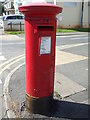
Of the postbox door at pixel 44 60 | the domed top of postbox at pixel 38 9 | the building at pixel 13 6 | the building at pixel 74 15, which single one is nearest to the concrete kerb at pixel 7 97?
the postbox door at pixel 44 60

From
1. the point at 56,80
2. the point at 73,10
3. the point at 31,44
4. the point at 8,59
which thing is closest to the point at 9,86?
the point at 56,80

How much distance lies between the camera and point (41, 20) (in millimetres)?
2990

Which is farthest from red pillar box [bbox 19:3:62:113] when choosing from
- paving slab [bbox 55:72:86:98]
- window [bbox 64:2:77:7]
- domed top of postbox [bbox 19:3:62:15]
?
window [bbox 64:2:77:7]

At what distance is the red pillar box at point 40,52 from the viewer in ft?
9.76

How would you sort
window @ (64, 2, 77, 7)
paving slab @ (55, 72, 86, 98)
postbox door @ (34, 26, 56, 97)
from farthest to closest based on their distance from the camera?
window @ (64, 2, 77, 7)
paving slab @ (55, 72, 86, 98)
postbox door @ (34, 26, 56, 97)

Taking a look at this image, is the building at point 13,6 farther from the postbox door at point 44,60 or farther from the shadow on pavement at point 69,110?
the postbox door at point 44,60

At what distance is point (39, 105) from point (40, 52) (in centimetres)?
100

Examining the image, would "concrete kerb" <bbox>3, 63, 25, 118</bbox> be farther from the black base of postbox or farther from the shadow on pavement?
the shadow on pavement

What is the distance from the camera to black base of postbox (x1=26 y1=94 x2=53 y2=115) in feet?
11.1

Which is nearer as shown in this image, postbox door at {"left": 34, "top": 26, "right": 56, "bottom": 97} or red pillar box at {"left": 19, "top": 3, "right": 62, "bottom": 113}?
red pillar box at {"left": 19, "top": 3, "right": 62, "bottom": 113}

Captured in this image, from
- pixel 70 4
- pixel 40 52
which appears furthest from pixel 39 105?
pixel 70 4

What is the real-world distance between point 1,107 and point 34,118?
87 cm

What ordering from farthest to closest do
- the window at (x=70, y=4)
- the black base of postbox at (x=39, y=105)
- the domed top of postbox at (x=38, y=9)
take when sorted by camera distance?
the window at (x=70, y=4), the black base of postbox at (x=39, y=105), the domed top of postbox at (x=38, y=9)

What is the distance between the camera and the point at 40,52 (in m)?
3.14
